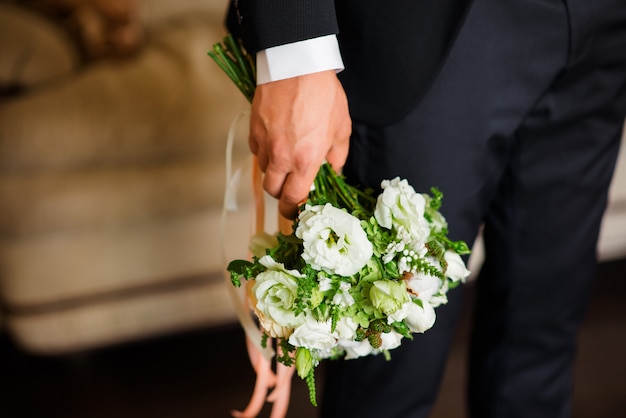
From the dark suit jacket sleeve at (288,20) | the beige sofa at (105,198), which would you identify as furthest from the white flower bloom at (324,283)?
the beige sofa at (105,198)

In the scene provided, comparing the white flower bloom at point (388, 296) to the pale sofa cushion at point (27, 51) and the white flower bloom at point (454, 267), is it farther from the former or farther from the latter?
the pale sofa cushion at point (27, 51)

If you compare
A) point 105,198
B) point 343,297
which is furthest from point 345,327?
point 105,198

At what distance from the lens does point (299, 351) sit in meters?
0.62

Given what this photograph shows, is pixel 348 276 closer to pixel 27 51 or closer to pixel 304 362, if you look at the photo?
pixel 304 362

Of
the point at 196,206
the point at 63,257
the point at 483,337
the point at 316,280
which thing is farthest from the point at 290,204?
the point at 63,257

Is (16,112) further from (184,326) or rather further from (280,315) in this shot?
(280,315)

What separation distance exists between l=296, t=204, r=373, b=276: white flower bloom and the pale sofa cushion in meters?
1.09

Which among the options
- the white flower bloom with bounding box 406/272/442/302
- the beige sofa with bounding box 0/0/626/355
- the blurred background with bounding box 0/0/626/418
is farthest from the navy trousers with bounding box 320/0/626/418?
the beige sofa with bounding box 0/0/626/355

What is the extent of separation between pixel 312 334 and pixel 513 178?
38cm

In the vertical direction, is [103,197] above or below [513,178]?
below

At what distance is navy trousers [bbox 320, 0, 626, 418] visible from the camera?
71 cm

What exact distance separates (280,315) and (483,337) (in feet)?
1.63

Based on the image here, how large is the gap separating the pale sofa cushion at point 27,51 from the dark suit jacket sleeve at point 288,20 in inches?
39.0

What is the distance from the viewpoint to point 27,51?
142cm
